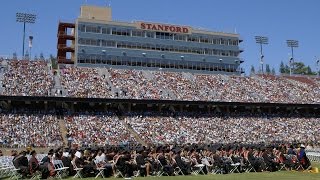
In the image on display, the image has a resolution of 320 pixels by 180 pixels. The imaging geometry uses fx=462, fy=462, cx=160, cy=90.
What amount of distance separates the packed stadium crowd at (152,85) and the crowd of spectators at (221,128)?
3.75 metres

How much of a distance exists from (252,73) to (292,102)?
49.2 ft

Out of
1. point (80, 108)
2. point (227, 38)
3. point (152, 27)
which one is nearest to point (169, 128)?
point (80, 108)

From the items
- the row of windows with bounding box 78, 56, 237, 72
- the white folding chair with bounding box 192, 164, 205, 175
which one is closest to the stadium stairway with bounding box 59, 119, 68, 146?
the row of windows with bounding box 78, 56, 237, 72

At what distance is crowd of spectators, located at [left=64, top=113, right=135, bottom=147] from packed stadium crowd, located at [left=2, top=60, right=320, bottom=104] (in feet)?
13.4

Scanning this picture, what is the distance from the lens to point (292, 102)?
6806 centimetres

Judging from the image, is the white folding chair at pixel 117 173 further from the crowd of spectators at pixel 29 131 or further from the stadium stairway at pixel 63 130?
the stadium stairway at pixel 63 130

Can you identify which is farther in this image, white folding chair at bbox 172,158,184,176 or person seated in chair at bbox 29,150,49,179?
white folding chair at bbox 172,158,184,176

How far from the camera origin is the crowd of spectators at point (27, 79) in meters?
53.9

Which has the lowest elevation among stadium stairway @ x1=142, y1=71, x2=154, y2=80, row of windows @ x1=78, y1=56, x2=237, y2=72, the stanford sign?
stadium stairway @ x1=142, y1=71, x2=154, y2=80

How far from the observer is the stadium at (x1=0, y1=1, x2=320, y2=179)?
24.6 metres

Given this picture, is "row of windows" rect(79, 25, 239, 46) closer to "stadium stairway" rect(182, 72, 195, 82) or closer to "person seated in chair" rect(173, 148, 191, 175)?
"stadium stairway" rect(182, 72, 195, 82)

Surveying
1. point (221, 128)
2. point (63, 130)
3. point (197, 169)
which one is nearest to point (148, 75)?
point (221, 128)

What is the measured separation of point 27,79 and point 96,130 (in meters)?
13.4

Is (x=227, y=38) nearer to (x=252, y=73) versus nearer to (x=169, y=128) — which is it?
(x=252, y=73)
